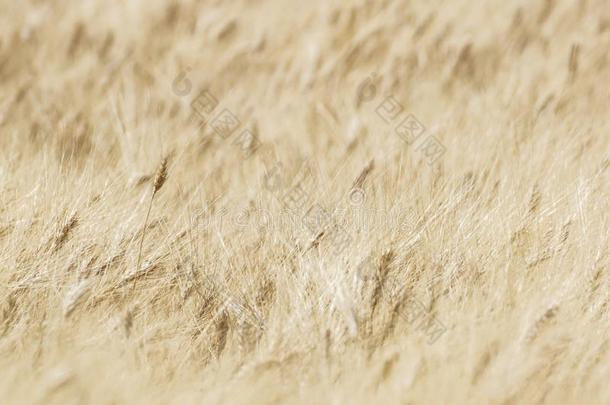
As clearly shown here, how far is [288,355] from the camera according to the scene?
1.30m

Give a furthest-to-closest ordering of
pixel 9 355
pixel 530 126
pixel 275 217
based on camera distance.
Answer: pixel 530 126, pixel 275 217, pixel 9 355

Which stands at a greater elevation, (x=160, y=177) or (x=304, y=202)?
(x=160, y=177)

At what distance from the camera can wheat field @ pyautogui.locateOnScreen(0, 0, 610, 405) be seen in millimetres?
1299

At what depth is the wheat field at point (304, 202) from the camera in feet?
4.26

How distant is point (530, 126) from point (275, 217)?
0.52m

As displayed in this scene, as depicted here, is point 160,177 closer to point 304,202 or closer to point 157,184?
point 157,184

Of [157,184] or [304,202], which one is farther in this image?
[304,202]

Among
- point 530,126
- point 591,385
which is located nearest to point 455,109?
point 530,126

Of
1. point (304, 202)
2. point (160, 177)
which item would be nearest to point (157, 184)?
point (160, 177)

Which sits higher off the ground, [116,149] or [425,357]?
[116,149]

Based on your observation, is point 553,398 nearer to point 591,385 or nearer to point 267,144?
point 591,385

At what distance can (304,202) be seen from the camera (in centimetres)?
141

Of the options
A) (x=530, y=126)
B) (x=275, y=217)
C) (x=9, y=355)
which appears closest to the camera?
(x=9, y=355)

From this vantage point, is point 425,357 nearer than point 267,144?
Yes
